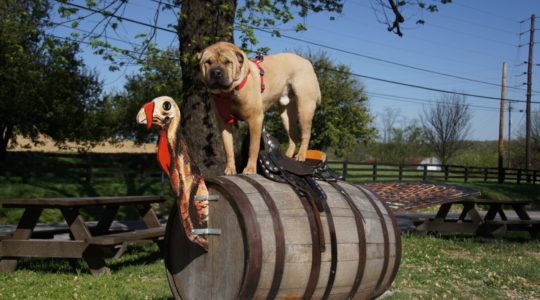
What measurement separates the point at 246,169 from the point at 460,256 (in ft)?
20.6

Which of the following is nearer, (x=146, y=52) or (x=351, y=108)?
(x=146, y=52)

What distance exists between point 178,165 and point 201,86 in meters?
4.35

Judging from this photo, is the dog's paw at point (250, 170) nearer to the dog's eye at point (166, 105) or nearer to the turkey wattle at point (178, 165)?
the turkey wattle at point (178, 165)

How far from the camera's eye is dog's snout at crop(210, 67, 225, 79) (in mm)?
3484

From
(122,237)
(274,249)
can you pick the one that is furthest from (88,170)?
(274,249)

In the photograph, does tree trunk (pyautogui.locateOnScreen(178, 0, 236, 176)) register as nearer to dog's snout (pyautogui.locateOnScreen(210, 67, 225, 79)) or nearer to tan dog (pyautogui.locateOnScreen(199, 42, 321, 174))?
tan dog (pyautogui.locateOnScreen(199, 42, 321, 174))

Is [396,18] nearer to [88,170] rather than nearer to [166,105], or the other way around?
[166,105]

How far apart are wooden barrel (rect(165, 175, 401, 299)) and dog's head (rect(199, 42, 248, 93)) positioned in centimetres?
60

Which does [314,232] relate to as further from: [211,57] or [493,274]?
[493,274]

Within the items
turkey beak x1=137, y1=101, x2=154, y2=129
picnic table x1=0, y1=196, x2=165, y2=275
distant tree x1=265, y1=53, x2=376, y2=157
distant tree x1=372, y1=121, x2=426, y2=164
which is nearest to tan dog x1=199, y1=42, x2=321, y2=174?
turkey beak x1=137, y1=101, x2=154, y2=129

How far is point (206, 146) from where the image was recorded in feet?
24.9

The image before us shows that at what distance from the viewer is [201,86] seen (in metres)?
7.63

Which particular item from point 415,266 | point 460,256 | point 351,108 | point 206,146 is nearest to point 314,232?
point 206,146

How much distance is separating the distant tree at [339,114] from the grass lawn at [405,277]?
2413cm
